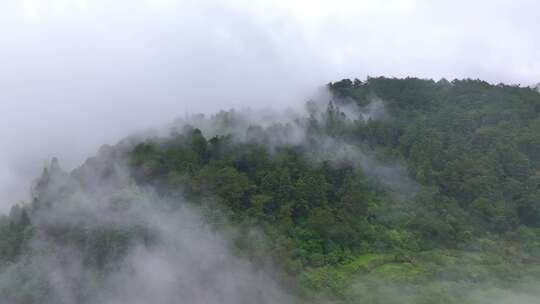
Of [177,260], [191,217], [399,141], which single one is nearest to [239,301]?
[177,260]

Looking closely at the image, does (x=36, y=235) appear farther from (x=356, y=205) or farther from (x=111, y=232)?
(x=356, y=205)

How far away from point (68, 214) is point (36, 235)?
159 centimetres

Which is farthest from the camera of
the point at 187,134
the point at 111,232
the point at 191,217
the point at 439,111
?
the point at 439,111

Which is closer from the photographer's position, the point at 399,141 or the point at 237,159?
the point at 237,159

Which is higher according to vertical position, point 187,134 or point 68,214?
point 187,134

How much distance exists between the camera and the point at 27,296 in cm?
2267

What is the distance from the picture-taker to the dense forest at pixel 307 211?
23.0m

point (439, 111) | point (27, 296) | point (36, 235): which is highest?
point (439, 111)

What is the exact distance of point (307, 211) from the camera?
2764 centimetres

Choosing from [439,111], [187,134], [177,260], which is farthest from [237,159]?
[439,111]

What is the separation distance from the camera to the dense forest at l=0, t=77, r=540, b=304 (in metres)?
23.0

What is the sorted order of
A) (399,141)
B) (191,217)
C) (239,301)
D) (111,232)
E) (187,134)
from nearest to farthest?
(239,301) < (111,232) < (191,217) < (187,134) < (399,141)

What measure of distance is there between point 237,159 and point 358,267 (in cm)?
881

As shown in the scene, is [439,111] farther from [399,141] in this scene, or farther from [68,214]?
[68,214]
